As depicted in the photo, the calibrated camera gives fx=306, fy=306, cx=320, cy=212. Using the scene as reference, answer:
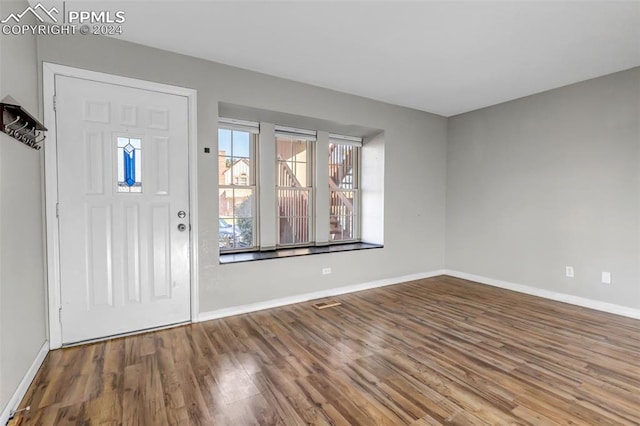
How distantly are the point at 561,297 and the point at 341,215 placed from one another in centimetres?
297

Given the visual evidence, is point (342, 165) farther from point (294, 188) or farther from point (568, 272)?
point (568, 272)

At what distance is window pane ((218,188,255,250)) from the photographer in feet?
12.4

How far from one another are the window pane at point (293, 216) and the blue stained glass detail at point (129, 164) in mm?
1819

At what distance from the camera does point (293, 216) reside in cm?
429

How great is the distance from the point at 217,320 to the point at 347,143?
3.04 meters

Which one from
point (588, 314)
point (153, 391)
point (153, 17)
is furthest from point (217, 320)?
point (588, 314)

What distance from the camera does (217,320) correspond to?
3094mm

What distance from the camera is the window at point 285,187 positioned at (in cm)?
382

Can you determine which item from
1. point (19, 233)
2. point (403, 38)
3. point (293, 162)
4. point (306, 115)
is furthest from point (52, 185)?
point (403, 38)

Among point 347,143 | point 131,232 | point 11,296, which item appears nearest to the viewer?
point 11,296

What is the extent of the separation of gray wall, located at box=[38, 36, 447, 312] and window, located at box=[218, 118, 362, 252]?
53 centimetres

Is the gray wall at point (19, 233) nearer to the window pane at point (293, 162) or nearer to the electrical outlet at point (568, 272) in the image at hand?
the window pane at point (293, 162)

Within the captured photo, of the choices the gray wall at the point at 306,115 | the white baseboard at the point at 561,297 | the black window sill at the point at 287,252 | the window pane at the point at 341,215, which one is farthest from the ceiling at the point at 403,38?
the white baseboard at the point at 561,297

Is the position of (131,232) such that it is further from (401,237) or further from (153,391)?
(401,237)
